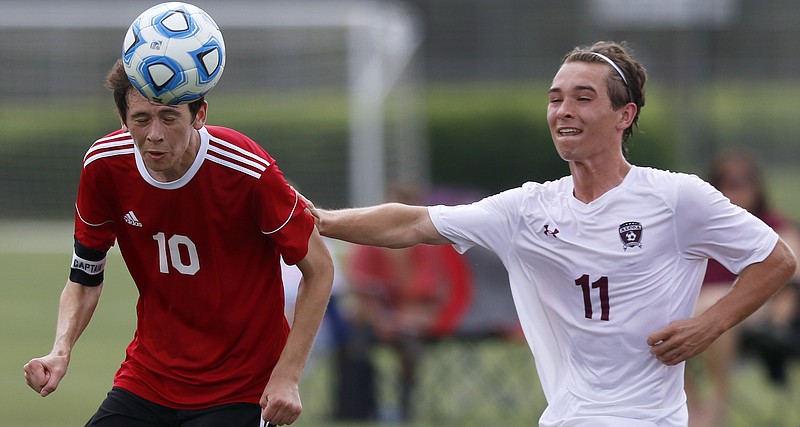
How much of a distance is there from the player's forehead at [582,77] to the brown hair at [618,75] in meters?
0.02

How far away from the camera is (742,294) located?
4.50m

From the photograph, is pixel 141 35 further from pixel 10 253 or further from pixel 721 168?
pixel 10 253

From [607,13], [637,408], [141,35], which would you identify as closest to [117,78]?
[141,35]

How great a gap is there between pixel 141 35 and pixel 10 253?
1791 centimetres

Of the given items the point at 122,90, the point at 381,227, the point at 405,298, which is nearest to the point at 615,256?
the point at 381,227

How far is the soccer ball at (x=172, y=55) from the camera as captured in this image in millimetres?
4074

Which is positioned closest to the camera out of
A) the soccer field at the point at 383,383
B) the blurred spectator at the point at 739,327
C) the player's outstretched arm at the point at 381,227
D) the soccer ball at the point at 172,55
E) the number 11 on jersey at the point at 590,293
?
the soccer ball at the point at 172,55

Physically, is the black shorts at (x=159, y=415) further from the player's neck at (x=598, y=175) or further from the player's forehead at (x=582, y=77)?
the player's forehead at (x=582, y=77)

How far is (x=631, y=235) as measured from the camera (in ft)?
14.7

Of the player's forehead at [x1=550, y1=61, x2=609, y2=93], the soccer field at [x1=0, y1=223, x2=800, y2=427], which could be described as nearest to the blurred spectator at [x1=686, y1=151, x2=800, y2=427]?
the soccer field at [x1=0, y1=223, x2=800, y2=427]

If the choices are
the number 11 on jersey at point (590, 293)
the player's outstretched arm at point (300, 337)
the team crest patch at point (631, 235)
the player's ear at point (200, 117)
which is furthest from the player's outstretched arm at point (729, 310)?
the player's ear at point (200, 117)

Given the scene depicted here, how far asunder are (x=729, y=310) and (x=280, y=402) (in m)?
1.62

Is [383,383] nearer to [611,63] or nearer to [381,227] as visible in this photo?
[381,227]

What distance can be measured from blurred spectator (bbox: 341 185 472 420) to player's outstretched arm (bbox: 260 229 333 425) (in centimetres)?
470
